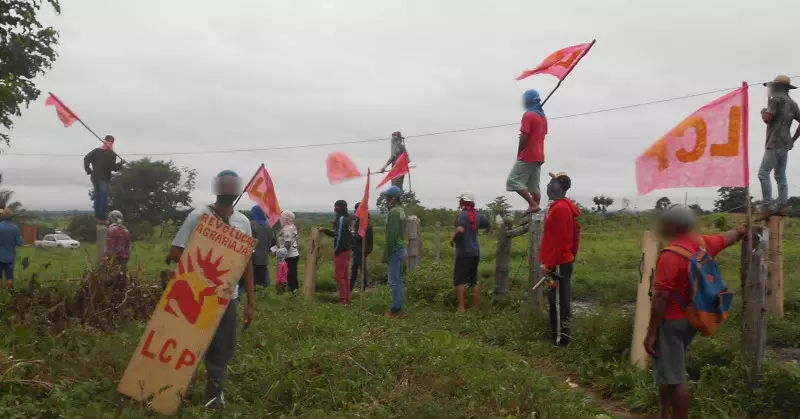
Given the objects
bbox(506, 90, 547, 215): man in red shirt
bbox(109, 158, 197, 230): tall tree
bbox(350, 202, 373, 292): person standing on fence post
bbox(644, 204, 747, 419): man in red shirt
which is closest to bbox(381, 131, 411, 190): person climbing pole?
bbox(350, 202, 373, 292): person standing on fence post

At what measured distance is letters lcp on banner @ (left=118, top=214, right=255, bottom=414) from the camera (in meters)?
4.25

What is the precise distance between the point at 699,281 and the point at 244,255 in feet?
10.0

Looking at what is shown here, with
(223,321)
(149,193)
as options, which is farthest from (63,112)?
(149,193)

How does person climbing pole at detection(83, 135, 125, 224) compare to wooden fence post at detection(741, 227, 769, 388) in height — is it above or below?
above

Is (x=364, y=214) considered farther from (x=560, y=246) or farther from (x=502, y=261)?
(x=560, y=246)

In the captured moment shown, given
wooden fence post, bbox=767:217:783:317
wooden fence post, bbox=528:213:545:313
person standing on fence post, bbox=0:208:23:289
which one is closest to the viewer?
wooden fence post, bbox=767:217:783:317

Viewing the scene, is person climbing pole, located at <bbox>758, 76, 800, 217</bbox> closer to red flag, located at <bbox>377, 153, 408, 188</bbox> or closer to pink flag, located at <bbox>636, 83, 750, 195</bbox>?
pink flag, located at <bbox>636, 83, 750, 195</bbox>

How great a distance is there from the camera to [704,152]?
Result: 4723 mm

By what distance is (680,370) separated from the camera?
3992 millimetres

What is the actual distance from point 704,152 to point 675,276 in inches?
53.9

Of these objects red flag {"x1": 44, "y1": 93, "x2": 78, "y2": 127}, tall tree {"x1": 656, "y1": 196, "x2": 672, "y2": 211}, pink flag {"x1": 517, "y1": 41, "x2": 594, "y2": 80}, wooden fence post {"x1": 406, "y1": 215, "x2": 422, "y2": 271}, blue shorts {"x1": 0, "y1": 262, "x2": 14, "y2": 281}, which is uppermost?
pink flag {"x1": 517, "y1": 41, "x2": 594, "y2": 80}

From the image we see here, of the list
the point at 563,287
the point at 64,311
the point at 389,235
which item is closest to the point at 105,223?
the point at 64,311

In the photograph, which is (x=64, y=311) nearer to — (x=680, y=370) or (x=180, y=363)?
(x=180, y=363)

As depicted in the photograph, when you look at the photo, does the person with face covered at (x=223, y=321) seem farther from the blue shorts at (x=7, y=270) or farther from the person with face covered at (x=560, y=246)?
the blue shorts at (x=7, y=270)
